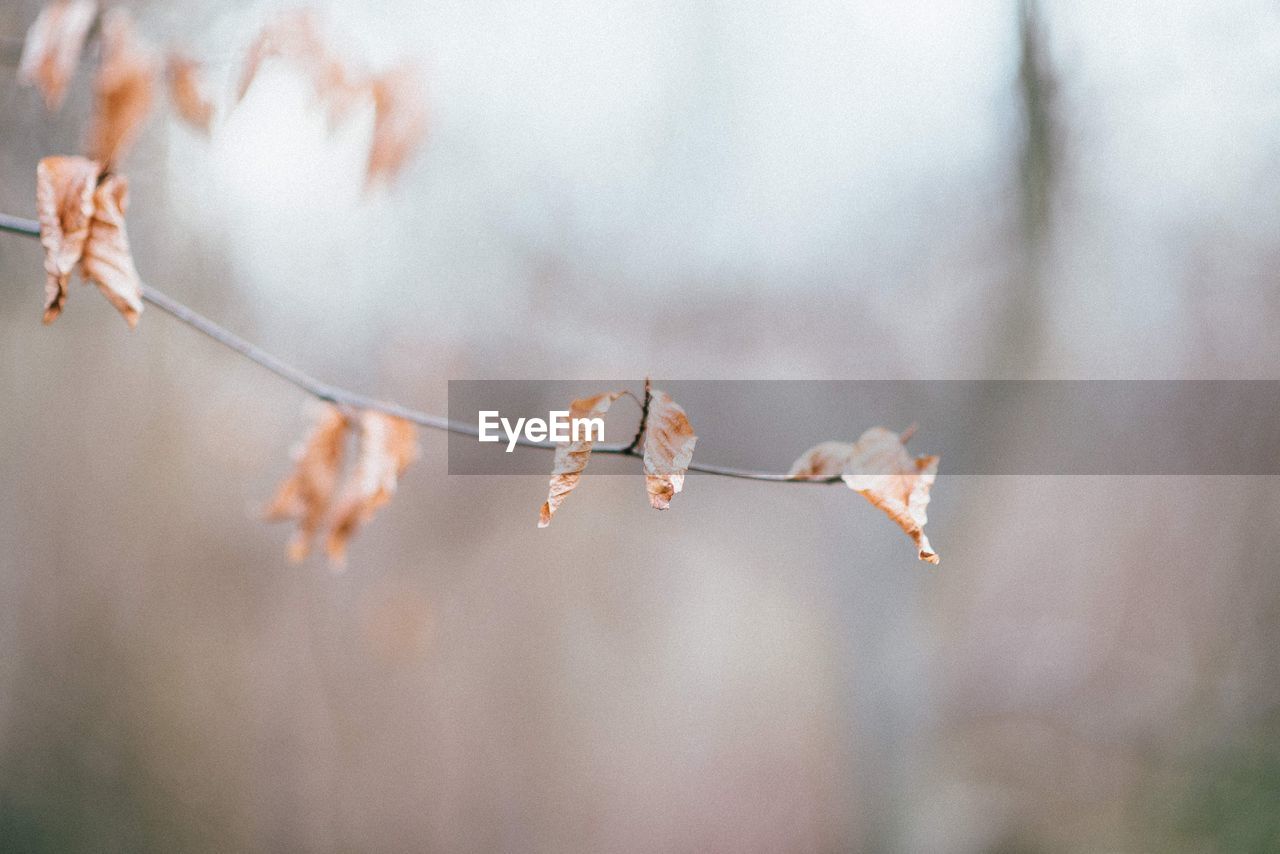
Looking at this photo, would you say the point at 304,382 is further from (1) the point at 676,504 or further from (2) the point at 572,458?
(1) the point at 676,504

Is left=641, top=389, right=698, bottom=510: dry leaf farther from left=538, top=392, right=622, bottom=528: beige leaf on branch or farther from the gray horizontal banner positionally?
the gray horizontal banner

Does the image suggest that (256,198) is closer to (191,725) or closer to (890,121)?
(191,725)

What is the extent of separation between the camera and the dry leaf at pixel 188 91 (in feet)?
4.32

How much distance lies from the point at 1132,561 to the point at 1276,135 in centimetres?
131

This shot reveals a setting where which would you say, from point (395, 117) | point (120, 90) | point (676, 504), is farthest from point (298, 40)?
point (676, 504)

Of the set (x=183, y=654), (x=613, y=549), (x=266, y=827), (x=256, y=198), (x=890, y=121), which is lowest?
(x=266, y=827)

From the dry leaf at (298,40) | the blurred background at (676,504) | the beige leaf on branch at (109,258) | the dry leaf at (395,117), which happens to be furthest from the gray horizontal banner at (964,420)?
the beige leaf on branch at (109,258)

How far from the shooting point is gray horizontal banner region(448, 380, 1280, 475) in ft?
7.34

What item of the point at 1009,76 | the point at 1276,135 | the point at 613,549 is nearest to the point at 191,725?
the point at 613,549

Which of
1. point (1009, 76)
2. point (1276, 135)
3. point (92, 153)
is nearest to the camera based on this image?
point (92, 153)

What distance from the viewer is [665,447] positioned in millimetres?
642

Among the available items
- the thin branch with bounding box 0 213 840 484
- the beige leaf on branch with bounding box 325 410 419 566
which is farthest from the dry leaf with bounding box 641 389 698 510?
the beige leaf on branch with bounding box 325 410 419 566

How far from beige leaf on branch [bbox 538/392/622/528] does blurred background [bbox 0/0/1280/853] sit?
1921 millimetres

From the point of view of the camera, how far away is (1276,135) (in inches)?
81.1
